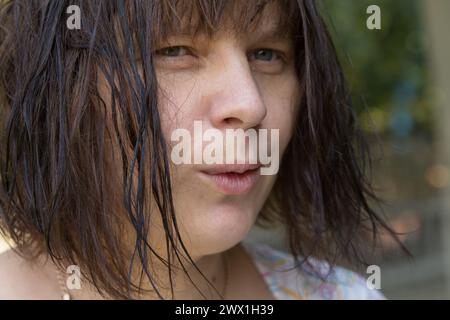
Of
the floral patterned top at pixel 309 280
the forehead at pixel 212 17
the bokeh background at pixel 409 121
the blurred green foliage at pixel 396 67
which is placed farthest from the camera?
the blurred green foliage at pixel 396 67

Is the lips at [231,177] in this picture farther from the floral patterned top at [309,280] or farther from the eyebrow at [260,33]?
the floral patterned top at [309,280]

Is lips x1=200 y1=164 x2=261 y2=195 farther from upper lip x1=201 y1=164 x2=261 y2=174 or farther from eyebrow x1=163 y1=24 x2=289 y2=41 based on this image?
eyebrow x1=163 y1=24 x2=289 y2=41

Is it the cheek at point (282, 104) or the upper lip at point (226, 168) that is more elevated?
the cheek at point (282, 104)

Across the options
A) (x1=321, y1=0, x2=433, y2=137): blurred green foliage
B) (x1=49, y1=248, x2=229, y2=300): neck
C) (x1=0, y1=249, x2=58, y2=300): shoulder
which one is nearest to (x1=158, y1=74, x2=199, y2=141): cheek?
(x1=49, y1=248, x2=229, y2=300): neck

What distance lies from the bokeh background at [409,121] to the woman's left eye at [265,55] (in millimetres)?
177

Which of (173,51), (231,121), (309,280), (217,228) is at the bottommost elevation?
(309,280)

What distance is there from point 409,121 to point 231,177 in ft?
21.8

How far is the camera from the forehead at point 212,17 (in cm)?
84

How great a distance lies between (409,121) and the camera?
23.4 ft

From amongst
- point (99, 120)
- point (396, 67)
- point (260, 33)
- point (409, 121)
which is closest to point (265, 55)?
point (260, 33)

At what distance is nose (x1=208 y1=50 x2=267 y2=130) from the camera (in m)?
0.85

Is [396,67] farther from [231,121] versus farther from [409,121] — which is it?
[231,121]

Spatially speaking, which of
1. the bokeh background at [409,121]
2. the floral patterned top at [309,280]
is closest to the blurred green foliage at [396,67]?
the bokeh background at [409,121]

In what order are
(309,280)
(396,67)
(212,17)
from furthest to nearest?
(396,67)
(309,280)
(212,17)
